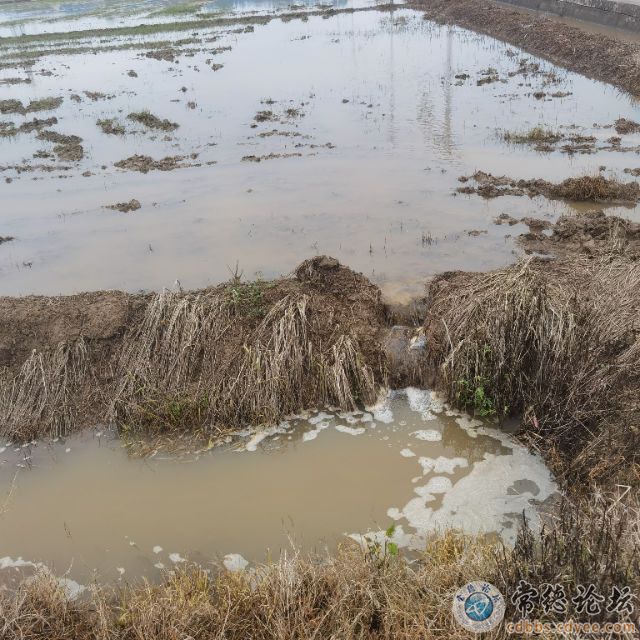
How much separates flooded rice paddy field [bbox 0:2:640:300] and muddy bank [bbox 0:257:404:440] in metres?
1.70

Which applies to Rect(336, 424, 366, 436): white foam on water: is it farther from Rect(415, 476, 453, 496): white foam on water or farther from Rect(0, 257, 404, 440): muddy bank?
Rect(415, 476, 453, 496): white foam on water

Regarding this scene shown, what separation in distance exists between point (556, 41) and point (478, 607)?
22.9 meters

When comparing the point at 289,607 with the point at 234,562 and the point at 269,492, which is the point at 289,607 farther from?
the point at 269,492

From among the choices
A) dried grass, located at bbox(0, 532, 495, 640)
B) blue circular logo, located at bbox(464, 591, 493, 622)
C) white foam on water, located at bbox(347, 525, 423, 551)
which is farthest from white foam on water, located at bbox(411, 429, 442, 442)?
blue circular logo, located at bbox(464, 591, 493, 622)

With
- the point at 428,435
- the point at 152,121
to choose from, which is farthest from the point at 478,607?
the point at 152,121

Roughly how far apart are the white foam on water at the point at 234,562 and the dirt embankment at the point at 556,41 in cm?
1640

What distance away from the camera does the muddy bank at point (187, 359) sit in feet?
18.9

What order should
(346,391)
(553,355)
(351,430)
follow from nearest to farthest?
(553,355), (351,430), (346,391)

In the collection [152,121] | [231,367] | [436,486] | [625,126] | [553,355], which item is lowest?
A: [436,486]

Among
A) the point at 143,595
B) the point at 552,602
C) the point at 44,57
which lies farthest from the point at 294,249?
the point at 44,57

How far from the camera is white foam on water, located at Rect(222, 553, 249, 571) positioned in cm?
448

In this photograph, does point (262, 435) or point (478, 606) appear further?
point (262, 435)

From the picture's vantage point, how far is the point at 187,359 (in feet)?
20.0

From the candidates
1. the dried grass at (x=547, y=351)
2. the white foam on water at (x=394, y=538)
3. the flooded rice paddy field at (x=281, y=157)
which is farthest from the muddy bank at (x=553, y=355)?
the flooded rice paddy field at (x=281, y=157)
